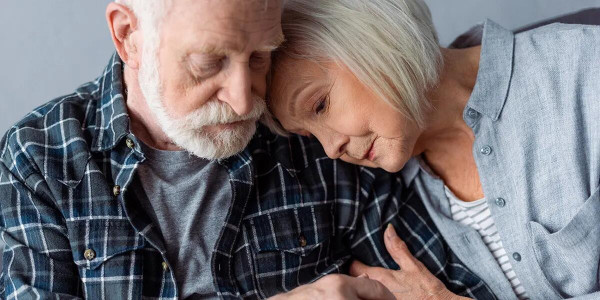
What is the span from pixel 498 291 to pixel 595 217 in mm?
305

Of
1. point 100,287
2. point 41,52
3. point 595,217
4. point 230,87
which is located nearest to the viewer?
point 230,87

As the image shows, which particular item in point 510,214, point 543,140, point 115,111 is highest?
point 115,111

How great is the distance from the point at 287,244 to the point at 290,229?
4 centimetres

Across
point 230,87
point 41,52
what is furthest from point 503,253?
point 41,52

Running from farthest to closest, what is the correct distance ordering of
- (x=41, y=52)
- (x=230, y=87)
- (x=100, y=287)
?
(x=41, y=52)
(x=100, y=287)
(x=230, y=87)

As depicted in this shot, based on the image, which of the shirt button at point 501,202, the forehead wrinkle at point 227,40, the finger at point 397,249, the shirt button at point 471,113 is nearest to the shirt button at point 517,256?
the shirt button at point 501,202

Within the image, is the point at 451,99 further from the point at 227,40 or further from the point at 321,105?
the point at 227,40

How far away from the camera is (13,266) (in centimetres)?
163

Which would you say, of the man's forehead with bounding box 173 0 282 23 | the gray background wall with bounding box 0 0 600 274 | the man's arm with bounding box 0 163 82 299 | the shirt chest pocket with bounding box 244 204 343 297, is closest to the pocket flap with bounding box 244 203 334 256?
the shirt chest pocket with bounding box 244 204 343 297

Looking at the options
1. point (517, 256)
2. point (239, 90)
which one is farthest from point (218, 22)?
point (517, 256)

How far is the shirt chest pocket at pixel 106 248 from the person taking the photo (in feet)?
5.49

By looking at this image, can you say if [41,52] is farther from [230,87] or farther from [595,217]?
[595,217]

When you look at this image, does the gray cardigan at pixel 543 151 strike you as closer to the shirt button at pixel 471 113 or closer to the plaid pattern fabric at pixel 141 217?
the shirt button at pixel 471 113

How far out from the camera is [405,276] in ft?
6.22
